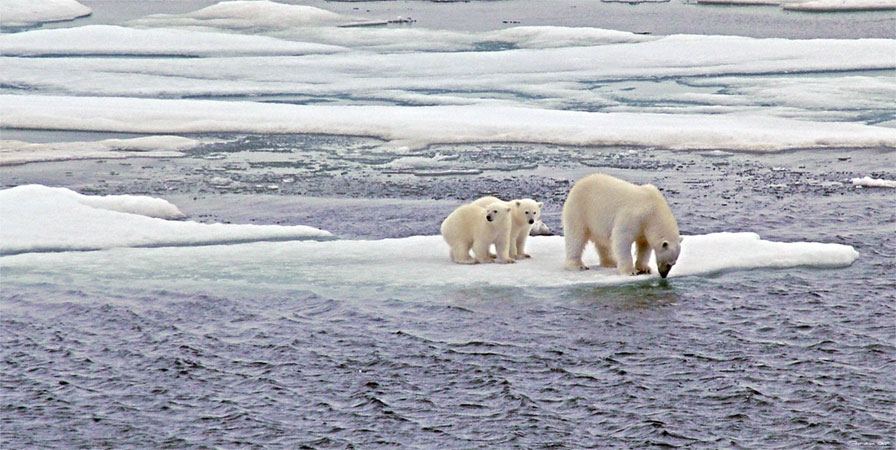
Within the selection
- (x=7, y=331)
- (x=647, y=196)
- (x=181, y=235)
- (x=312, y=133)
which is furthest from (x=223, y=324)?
(x=312, y=133)

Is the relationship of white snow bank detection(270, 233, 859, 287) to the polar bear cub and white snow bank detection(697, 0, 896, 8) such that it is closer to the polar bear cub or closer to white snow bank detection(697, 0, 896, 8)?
the polar bear cub

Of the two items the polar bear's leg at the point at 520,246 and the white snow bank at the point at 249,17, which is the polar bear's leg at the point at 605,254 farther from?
the white snow bank at the point at 249,17

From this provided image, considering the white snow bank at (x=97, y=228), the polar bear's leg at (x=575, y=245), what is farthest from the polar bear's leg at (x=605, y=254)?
the white snow bank at (x=97, y=228)

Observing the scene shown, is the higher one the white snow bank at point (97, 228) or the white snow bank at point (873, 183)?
the white snow bank at point (873, 183)

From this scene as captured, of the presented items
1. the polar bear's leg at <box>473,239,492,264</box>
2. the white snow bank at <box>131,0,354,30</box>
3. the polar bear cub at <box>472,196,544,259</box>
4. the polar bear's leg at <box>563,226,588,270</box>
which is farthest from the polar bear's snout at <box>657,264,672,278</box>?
the white snow bank at <box>131,0,354,30</box>

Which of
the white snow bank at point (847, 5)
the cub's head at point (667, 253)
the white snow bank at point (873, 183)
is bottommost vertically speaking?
the cub's head at point (667, 253)

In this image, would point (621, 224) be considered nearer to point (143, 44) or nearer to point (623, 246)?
point (623, 246)

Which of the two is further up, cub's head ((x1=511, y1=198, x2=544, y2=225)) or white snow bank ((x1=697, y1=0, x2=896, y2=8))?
white snow bank ((x1=697, y1=0, x2=896, y2=8))
